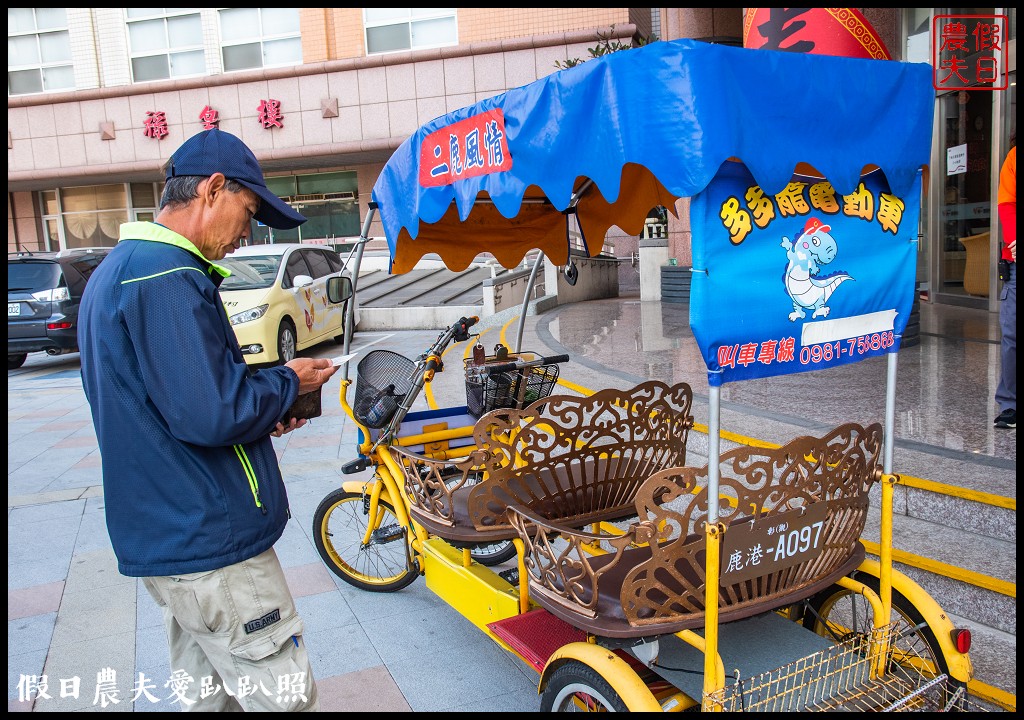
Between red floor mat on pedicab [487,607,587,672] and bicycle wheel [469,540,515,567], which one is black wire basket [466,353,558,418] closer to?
bicycle wheel [469,540,515,567]

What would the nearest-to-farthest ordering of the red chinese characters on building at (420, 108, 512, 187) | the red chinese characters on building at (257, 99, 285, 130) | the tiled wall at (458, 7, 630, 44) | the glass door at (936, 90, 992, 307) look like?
the red chinese characters on building at (420, 108, 512, 187) < the glass door at (936, 90, 992, 307) < the tiled wall at (458, 7, 630, 44) < the red chinese characters on building at (257, 99, 285, 130)

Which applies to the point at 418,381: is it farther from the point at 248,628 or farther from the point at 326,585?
the point at 248,628

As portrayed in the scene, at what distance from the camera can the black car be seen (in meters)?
10.7

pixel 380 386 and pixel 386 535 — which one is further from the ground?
pixel 380 386

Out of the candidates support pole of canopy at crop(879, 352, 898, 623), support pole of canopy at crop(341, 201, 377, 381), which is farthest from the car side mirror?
support pole of canopy at crop(879, 352, 898, 623)

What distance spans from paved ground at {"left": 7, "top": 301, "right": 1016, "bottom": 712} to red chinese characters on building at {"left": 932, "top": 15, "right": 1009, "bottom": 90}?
3722 mm

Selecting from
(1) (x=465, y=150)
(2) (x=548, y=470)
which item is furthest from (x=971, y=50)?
(1) (x=465, y=150)

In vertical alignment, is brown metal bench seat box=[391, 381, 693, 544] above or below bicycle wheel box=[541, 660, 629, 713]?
above

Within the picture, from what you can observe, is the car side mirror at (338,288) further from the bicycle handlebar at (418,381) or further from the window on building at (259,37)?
the window on building at (259,37)

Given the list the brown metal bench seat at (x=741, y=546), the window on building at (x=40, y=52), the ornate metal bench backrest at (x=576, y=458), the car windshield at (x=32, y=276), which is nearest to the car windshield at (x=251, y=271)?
the car windshield at (x=32, y=276)

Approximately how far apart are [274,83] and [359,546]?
748 inches

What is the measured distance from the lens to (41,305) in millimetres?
10766

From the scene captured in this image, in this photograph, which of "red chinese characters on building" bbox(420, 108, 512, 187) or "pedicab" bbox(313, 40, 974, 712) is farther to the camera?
"red chinese characters on building" bbox(420, 108, 512, 187)

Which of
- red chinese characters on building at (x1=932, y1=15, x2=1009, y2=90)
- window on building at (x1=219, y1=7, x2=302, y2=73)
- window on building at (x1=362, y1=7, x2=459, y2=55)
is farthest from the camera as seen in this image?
window on building at (x1=219, y1=7, x2=302, y2=73)
